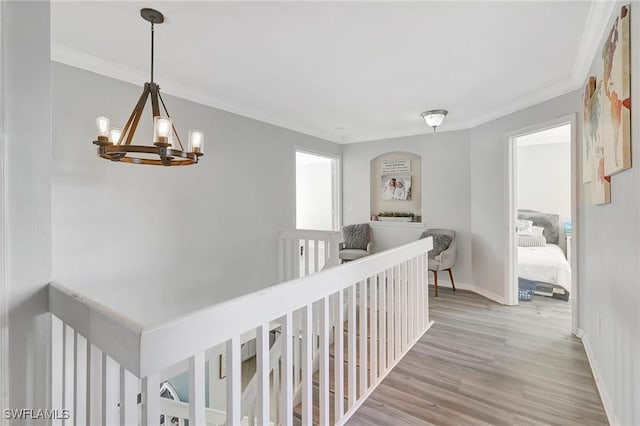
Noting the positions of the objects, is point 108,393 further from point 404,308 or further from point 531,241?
point 531,241

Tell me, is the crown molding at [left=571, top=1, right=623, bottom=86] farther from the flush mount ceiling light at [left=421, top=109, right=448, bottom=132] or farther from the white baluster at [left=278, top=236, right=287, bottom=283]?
the white baluster at [left=278, top=236, right=287, bottom=283]

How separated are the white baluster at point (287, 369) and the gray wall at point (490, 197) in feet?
11.1

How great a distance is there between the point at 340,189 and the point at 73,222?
3950 mm

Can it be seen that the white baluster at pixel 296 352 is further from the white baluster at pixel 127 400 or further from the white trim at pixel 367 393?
the white baluster at pixel 127 400

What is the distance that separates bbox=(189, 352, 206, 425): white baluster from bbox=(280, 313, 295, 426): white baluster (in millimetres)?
407

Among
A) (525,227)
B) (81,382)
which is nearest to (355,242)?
(525,227)

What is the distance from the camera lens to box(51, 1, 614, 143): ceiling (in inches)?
71.9

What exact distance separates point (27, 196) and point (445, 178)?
457cm

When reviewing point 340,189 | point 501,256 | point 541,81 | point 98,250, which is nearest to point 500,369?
point 501,256

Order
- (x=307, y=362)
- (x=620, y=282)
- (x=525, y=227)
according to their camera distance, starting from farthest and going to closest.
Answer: (x=525, y=227), (x=620, y=282), (x=307, y=362)

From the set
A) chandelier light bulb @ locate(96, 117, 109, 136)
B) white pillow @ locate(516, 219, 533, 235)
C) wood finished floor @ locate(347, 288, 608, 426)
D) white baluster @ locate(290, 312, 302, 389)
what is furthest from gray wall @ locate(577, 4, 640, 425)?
white pillow @ locate(516, 219, 533, 235)

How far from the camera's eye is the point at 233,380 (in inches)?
39.4

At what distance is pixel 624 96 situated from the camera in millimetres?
1447

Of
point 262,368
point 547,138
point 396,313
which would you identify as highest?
point 547,138
